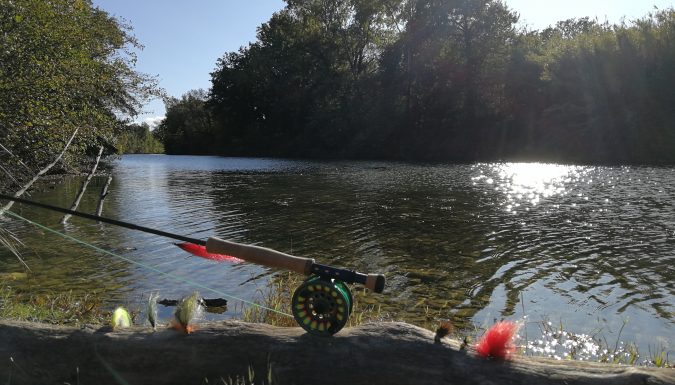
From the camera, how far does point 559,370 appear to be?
2.68 meters

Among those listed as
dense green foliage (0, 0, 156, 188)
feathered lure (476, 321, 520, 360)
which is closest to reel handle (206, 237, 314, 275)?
feathered lure (476, 321, 520, 360)

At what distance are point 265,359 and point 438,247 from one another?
33.9ft

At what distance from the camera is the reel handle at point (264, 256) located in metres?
3.30

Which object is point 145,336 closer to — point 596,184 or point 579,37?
point 596,184

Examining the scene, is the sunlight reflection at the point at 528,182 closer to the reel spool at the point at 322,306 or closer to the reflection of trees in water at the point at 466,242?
the reflection of trees in water at the point at 466,242

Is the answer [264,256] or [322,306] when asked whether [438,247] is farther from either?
[322,306]

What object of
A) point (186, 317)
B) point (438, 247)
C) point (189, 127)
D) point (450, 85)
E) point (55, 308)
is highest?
point (450, 85)

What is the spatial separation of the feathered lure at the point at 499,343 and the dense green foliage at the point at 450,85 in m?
46.6

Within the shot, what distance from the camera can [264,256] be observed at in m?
3.48

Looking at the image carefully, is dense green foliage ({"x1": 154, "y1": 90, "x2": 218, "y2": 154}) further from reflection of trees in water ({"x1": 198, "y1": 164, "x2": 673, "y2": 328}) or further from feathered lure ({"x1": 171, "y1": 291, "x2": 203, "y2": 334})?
feathered lure ({"x1": 171, "y1": 291, "x2": 203, "y2": 334})

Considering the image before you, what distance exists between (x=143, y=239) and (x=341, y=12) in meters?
63.2

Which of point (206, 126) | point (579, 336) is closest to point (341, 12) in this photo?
point (206, 126)

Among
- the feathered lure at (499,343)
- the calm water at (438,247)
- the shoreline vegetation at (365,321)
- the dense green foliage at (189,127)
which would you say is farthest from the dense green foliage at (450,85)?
the feathered lure at (499,343)

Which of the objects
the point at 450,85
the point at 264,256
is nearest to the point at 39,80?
the point at 264,256
